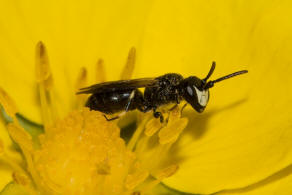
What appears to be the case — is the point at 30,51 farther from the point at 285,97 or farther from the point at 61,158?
the point at 285,97

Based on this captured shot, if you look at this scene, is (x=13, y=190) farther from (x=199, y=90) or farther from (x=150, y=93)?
(x=199, y=90)

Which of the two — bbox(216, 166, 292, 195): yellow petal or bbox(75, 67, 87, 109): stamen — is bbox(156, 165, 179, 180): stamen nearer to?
bbox(216, 166, 292, 195): yellow petal

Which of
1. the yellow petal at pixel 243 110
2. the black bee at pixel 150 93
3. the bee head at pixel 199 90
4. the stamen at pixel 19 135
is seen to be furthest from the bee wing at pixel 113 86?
the yellow petal at pixel 243 110

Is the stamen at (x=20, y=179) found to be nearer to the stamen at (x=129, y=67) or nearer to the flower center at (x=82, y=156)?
the flower center at (x=82, y=156)

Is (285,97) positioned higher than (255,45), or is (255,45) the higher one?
(255,45)

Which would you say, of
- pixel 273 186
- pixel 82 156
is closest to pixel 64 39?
pixel 82 156

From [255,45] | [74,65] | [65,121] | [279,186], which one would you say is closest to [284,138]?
[279,186]
